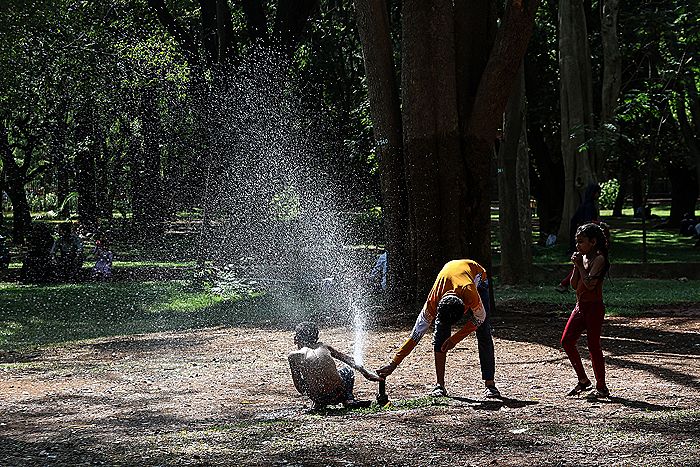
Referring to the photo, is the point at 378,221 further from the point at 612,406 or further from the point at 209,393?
the point at 612,406

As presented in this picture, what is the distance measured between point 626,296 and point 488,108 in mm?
4743

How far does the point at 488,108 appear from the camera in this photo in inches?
567

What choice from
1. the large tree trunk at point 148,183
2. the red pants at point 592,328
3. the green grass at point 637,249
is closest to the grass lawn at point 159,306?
the green grass at point 637,249

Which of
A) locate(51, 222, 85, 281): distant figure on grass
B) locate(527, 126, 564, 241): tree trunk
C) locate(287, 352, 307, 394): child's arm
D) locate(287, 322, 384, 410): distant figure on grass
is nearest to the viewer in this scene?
locate(287, 322, 384, 410): distant figure on grass

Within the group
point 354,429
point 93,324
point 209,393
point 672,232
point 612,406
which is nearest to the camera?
point 354,429

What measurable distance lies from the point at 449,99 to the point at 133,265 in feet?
50.2

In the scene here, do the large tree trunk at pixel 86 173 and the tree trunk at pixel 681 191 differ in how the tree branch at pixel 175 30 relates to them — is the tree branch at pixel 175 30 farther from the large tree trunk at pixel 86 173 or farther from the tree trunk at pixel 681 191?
the tree trunk at pixel 681 191

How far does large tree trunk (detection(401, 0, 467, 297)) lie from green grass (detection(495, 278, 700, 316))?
245 cm

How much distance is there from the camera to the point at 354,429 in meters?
7.34

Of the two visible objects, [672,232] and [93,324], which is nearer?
[93,324]

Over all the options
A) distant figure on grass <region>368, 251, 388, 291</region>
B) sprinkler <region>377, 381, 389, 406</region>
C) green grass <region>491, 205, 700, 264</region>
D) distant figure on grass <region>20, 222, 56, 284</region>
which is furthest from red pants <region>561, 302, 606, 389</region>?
distant figure on grass <region>20, 222, 56, 284</region>

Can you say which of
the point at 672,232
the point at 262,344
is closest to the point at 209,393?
the point at 262,344

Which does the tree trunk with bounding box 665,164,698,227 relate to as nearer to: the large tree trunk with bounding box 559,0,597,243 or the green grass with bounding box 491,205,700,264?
the green grass with bounding box 491,205,700,264

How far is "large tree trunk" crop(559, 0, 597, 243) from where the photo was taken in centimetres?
2461
